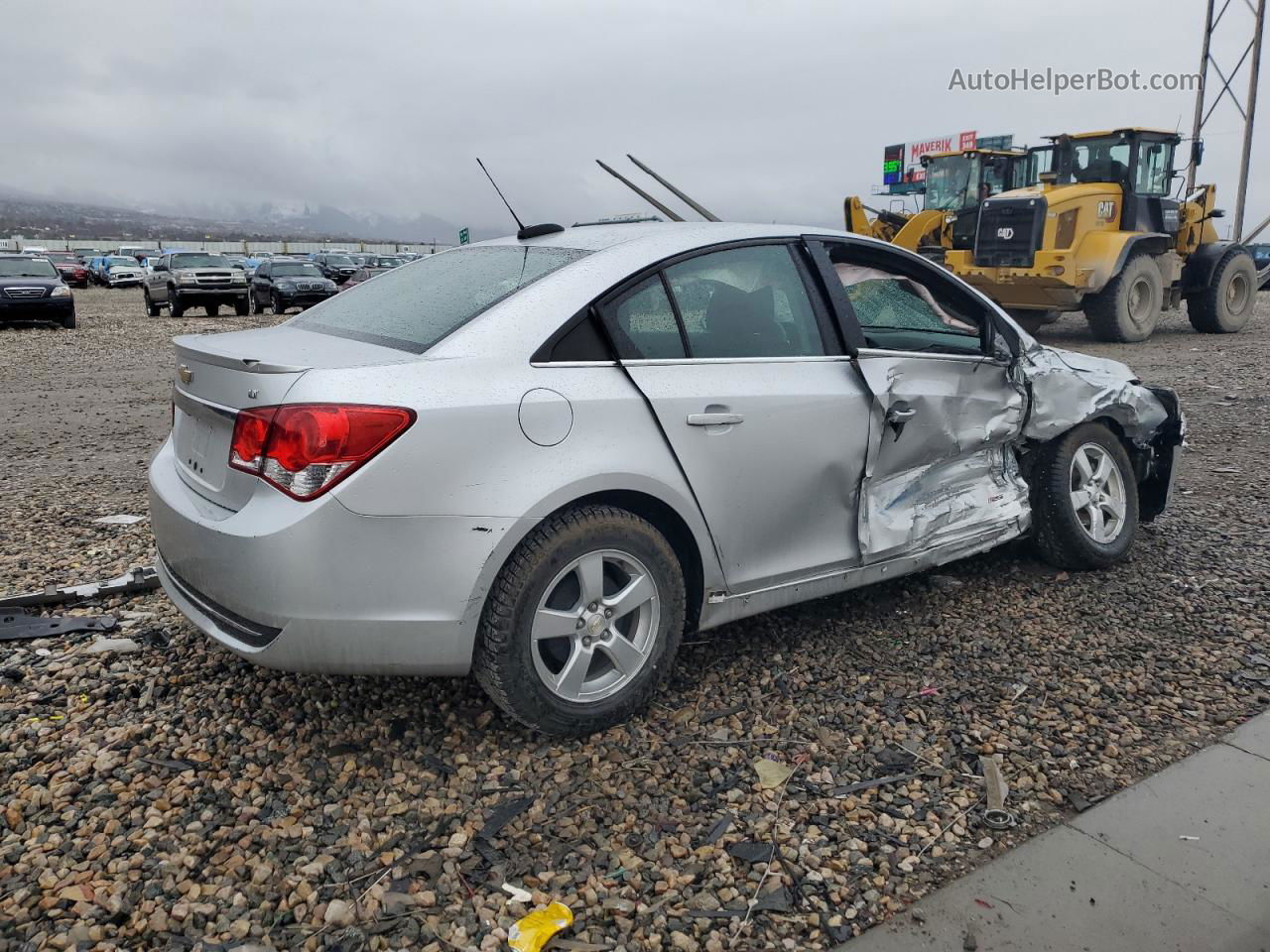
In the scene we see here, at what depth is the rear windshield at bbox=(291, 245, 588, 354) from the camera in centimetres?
319

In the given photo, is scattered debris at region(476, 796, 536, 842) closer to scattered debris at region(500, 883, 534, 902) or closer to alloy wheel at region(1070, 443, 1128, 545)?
scattered debris at region(500, 883, 534, 902)

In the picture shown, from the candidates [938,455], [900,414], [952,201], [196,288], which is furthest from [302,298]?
[900,414]

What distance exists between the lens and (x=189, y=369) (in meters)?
3.26

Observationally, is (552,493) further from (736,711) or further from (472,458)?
(736,711)

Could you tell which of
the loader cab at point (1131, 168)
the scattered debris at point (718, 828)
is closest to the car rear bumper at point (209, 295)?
the loader cab at point (1131, 168)

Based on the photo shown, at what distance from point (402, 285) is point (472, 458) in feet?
4.04

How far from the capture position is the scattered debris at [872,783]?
295 cm

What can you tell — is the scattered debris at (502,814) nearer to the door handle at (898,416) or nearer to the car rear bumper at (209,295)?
the door handle at (898,416)

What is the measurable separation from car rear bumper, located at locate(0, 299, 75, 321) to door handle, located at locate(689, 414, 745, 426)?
20.6m

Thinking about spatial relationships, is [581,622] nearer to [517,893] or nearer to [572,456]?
[572,456]

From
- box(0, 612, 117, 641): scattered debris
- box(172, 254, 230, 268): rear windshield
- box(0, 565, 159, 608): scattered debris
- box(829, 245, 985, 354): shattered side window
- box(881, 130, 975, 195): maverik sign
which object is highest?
box(881, 130, 975, 195): maverik sign

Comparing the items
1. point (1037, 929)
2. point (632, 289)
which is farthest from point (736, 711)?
point (632, 289)

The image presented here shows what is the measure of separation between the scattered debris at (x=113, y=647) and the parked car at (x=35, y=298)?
749 inches

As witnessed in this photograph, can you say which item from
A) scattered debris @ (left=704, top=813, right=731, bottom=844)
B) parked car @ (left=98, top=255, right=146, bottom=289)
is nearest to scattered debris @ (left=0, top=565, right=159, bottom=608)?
scattered debris @ (left=704, top=813, right=731, bottom=844)
